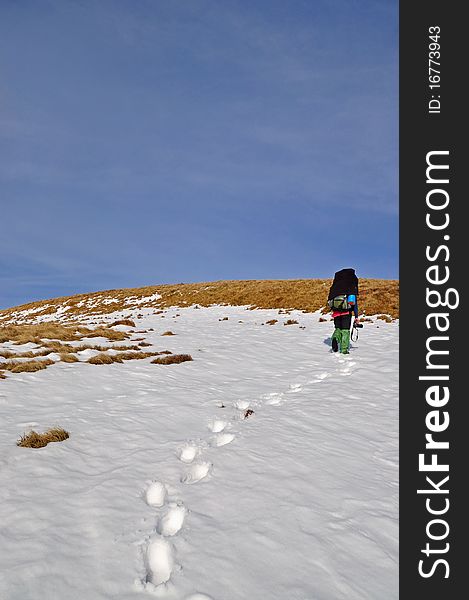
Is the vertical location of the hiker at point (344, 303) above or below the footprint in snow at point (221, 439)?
above

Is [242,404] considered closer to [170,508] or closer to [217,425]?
[217,425]

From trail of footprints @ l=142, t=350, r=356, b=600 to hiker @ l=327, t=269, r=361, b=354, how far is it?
7.46 meters

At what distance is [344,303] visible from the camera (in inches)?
514

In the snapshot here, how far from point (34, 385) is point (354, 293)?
988 centimetres

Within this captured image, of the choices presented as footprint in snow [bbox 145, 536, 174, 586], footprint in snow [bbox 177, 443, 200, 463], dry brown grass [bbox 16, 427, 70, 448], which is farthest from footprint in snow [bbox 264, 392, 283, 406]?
footprint in snow [bbox 145, 536, 174, 586]

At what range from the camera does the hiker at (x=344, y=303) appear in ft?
42.9

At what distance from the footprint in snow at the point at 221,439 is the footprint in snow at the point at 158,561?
2.16m

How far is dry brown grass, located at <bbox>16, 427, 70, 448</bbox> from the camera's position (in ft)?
16.7

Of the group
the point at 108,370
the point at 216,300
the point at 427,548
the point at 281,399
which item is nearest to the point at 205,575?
the point at 427,548

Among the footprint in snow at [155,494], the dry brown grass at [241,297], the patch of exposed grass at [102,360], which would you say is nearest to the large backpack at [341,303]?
the patch of exposed grass at [102,360]

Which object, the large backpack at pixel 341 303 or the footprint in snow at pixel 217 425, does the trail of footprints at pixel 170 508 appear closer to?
the footprint in snow at pixel 217 425

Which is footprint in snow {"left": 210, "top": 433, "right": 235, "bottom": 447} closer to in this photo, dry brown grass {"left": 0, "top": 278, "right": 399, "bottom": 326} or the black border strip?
the black border strip

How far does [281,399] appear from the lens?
7.96 m

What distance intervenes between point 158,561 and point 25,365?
25.8 ft
